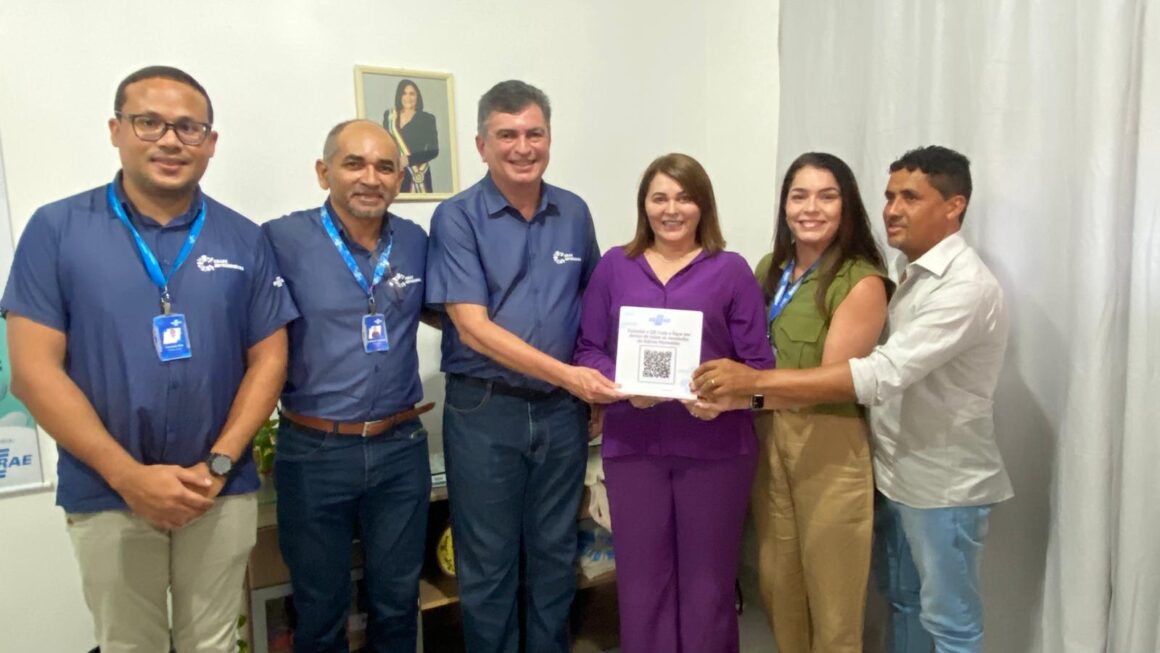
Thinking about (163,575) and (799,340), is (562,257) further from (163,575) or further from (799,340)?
(163,575)

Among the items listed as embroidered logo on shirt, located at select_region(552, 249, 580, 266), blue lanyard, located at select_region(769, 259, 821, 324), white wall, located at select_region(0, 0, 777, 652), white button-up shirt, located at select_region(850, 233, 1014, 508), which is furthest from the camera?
white wall, located at select_region(0, 0, 777, 652)

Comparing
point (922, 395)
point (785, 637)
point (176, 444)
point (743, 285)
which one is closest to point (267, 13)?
point (176, 444)

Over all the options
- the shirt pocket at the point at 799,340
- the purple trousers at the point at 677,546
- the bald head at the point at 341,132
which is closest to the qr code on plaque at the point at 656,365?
the purple trousers at the point at 677,546

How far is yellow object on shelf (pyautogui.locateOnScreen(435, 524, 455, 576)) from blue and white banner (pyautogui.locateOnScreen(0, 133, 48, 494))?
1.26 metres

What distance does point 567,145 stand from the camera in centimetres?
303

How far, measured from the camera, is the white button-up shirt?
1.75 meters

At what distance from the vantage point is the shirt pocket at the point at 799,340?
6.25 feet

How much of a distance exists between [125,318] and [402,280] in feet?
2.22

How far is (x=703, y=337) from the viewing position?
1.91 metres

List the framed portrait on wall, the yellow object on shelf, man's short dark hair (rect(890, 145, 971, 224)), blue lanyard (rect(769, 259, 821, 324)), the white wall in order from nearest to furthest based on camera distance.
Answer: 1. man's short dark hair (rect(890, 145, 971, 224))
2. blue lanyard (rect(769, 259, 821, 324))
3. the white wall
4. the yellow object on shelf
5. the framed portrait on wall

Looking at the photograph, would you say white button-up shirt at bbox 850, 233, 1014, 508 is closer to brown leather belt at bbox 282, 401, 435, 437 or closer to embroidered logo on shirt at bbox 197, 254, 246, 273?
brown leather belt at bbox 282, 401, 435, 437

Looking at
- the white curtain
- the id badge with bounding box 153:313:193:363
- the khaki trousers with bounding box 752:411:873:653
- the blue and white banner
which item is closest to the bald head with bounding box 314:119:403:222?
the id badge with bounding box 153:313:193:363

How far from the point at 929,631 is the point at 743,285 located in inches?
40.8

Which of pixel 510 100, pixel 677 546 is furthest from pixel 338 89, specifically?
pixel 677 546
